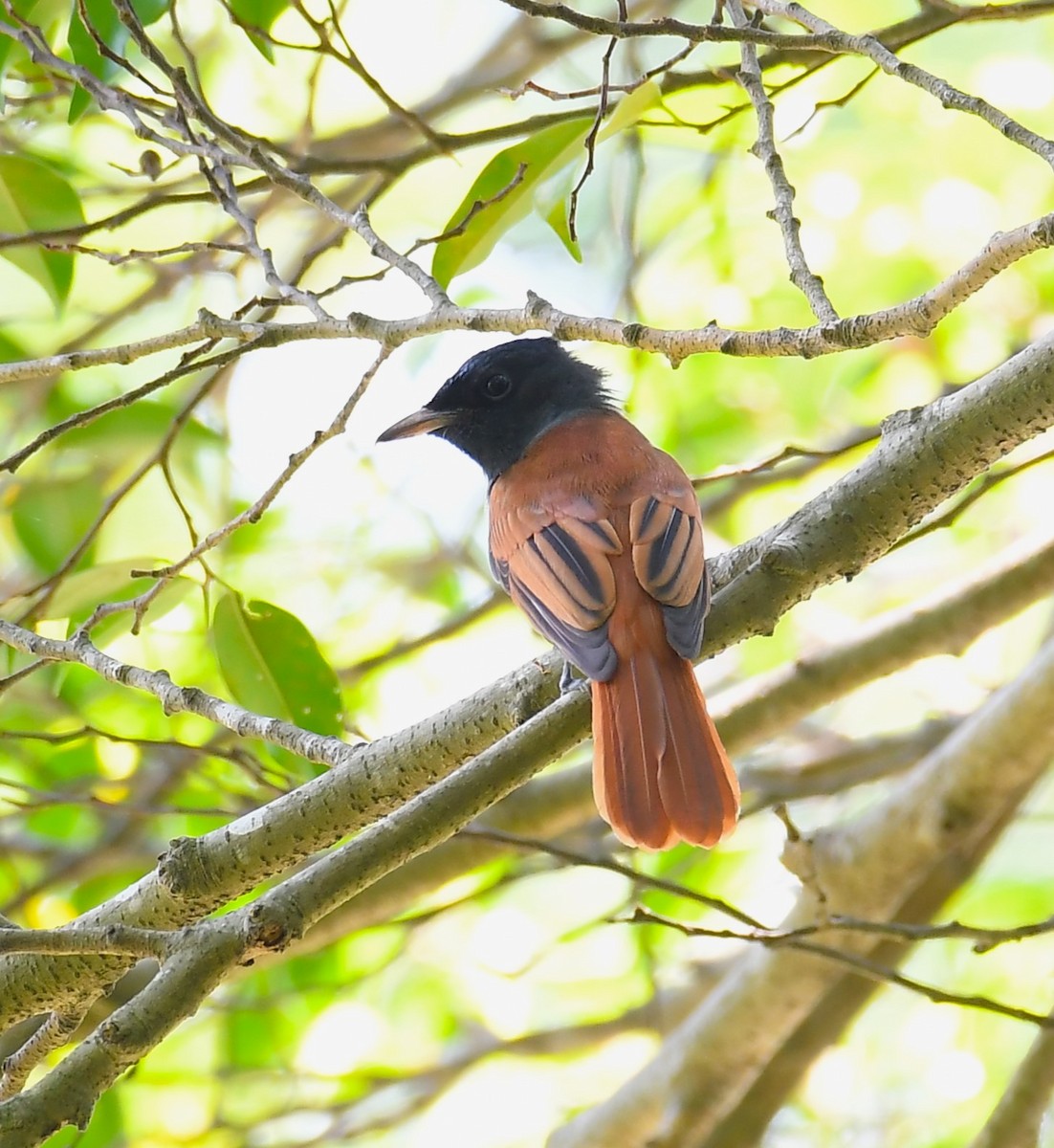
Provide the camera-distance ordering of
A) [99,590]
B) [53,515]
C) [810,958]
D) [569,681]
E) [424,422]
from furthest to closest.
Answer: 1. [424,422]
2. [53,515]
3. [810,958]
4. [99,590]
5. [569,681]

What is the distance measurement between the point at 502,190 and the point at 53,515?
6.16 ft

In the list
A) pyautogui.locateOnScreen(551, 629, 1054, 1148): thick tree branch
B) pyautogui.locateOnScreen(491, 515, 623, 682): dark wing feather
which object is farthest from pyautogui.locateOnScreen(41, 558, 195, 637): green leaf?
pyautogui.locateOnScreen(551, 629, 1054, 1148): thick tree branch

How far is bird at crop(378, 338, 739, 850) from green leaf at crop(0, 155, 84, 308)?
43.9 inches

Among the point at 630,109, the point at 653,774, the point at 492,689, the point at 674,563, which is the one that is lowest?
the point at 653,774

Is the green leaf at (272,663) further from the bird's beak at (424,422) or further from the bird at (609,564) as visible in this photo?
the bird's beak at (424,422)

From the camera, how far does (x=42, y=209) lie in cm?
383

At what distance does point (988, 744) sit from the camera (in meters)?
4.09

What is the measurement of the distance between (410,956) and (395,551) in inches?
68.8

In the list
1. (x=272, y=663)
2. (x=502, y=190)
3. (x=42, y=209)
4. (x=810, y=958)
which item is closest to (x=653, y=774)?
(x=272, y=663)

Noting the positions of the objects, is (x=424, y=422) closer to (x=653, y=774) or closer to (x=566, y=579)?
(x=566, y=579)

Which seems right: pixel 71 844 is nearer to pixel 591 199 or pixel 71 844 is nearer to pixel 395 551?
pixel 395 551

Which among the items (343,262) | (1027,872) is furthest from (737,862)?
(343,262)

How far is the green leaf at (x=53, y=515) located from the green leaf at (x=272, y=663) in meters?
0.87

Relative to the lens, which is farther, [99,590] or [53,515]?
[53,515]
